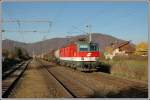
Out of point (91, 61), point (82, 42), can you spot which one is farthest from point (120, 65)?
point (82, 42)

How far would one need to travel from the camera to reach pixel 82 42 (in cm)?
2362

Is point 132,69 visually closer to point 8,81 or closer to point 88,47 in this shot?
point 88,47

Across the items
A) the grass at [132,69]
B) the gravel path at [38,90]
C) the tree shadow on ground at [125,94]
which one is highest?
the grass at [132,69]

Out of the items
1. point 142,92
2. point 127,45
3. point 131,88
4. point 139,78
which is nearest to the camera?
point 142,92

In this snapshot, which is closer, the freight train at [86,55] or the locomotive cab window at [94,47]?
the freight train at [86,55]

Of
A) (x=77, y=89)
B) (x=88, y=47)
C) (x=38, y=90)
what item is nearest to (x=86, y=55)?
(x=88, y=47)

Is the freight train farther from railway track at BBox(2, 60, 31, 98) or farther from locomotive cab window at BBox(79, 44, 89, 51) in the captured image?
railway track at BBox(2, 60, 31, 98)

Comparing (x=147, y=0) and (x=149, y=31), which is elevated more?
(x=147, y=0)

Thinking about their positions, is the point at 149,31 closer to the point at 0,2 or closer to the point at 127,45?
the point at 0,2

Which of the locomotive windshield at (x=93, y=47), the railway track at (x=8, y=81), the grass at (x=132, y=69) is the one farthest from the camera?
the locomotive windshield at (x=93, y=47)

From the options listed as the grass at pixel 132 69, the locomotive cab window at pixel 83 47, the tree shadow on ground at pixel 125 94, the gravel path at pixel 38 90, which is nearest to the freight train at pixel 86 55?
the locomotive cab window at pixel 83 47

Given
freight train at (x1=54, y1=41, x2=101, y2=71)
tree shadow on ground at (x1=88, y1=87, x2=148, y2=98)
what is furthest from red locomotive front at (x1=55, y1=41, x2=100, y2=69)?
tree shadow on ground at (x1=88, y1=87, x2=148, y2=98)

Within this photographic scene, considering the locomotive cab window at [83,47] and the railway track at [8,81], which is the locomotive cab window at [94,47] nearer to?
the locomotive cab window at [83,47]

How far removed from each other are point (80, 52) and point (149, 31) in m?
14.3
